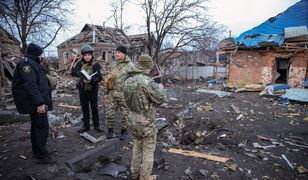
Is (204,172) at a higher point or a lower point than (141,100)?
lower

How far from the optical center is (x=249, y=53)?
14.1 m

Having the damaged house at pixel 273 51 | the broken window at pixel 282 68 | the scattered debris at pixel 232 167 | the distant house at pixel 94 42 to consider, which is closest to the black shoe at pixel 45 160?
the scattered debris at pixel 232 167

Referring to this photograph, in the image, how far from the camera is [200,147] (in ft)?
14.2

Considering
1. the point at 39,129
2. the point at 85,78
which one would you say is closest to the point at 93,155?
the point at 39,129

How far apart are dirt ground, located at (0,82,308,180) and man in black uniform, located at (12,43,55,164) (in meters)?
0.46

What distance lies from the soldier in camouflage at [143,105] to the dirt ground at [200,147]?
2.27ft

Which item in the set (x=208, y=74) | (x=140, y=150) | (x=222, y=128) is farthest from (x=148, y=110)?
(x=208, y=74)

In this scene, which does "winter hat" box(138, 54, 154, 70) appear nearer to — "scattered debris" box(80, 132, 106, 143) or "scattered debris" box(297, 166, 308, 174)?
"scattered debris" box(80, 132, 106, 143)

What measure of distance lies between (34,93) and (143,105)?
1.71m

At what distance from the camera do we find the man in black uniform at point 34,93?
2951 millimetres

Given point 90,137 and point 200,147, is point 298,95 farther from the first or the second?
point 90,137

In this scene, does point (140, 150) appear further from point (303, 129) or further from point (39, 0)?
point (39, 0)

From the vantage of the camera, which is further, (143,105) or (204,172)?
(204,172)

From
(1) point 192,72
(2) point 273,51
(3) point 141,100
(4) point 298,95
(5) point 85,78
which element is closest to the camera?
(3) point 141,100
